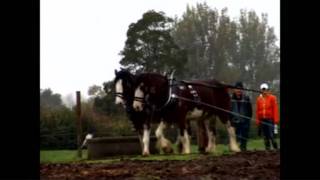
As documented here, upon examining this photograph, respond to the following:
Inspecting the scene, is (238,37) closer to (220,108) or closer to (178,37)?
(178,37)

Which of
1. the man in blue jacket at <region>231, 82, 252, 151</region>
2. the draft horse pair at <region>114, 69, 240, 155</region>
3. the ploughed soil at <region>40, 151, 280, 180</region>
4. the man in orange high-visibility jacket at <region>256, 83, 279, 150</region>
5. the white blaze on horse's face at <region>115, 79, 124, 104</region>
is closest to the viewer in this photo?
the ploughed soil at <region>40, 151, 280, 180</region>

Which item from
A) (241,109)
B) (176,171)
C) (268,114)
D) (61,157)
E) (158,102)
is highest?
(158,102)

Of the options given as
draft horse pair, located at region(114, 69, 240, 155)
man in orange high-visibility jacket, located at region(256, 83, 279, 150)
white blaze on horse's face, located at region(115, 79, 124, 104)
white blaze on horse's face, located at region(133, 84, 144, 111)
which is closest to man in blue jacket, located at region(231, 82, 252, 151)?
man in orange high-visibility jacket, located at region(256, 83, 279, 150)

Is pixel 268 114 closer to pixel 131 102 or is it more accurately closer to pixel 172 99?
pixel 172 99

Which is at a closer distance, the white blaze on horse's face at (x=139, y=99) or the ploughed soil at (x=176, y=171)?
the ploughed soil at (x=176, y=171)

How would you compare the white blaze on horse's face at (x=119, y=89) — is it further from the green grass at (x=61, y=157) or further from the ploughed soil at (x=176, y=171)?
the ploughed soil at (x=176, y=171)

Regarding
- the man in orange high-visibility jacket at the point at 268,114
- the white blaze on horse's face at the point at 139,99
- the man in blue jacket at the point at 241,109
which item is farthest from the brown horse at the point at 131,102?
the man in blue jacket at the point at 241,109

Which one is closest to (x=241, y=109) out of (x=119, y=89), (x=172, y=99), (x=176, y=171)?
(x=172, y=99)

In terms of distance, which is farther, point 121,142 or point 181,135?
point 121,142

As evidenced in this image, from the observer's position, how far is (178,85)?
14.1 m

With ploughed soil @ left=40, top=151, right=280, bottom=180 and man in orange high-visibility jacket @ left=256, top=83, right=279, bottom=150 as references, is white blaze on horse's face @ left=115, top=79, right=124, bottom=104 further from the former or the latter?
ploughed soil @ left=40, top=151, right=280, bottom=180

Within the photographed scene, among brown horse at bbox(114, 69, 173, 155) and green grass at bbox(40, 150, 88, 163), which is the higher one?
brown horse at bbox(114, 69, 173, 155)
